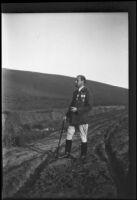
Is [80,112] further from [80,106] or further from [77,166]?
[77,166]

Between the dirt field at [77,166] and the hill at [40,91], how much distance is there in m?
0.17

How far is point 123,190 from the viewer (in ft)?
8.63

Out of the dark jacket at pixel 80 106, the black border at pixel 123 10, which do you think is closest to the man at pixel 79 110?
the dark jacket at pixel 80 106

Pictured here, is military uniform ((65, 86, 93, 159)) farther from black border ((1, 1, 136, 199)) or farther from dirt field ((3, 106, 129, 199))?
black border ((1, 1, 136, 199))

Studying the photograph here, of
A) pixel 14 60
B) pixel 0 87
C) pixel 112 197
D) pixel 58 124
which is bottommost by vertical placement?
pixel 112 197

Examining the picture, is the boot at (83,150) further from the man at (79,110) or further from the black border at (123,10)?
the black border at (123,10)

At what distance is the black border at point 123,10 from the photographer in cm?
270

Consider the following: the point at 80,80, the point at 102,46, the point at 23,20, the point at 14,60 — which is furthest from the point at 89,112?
the point at 23,20

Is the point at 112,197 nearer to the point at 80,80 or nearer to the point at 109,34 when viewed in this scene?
the point at 80,80

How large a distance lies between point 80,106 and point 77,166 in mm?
557

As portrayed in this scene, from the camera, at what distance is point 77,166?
8.79ft

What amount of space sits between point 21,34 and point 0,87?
1.80 feet

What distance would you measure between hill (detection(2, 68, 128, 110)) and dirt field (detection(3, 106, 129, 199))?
0.56 ft

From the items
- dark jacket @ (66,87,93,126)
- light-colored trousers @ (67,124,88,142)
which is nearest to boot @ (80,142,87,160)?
light-colored trousers @ (67,124,88,142)
